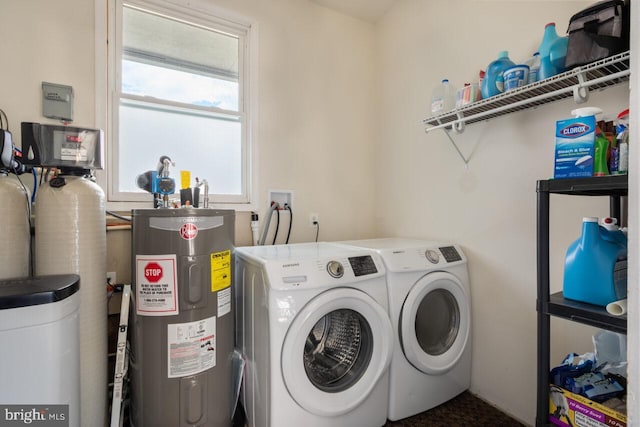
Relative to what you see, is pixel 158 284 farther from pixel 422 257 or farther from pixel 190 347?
pixel 422 257

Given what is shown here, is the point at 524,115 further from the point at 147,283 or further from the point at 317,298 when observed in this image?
the point at 147,283

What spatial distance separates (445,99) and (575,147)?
0.93 m

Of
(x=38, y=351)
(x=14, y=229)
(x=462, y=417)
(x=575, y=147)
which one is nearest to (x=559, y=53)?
(x=575, y=147)

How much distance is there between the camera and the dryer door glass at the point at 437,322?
164 centimetres

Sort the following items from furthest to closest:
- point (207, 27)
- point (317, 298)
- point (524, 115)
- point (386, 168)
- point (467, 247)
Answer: point (386, 168), point (207, 27), point (467, 247), point (524, 115), point (317, 298)

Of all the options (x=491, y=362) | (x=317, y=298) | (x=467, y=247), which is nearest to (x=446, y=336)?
(x=491, y=362)

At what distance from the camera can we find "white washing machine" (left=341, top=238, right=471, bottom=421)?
148 centimetres

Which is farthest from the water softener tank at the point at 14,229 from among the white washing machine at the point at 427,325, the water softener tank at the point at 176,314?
the white washing machine at the point at 427,325

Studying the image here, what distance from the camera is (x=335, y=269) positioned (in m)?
1.34

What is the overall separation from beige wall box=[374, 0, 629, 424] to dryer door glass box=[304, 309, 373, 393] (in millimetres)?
782

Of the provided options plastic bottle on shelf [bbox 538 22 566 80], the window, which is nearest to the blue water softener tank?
plastic bottle on shelf [bbox 538 22 566 80]

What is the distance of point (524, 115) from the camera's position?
4.99ft

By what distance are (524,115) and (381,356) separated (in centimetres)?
139

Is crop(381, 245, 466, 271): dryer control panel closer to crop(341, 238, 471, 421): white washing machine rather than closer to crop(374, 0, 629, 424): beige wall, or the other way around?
crop(341, 238, 471, 421): white washing machine
